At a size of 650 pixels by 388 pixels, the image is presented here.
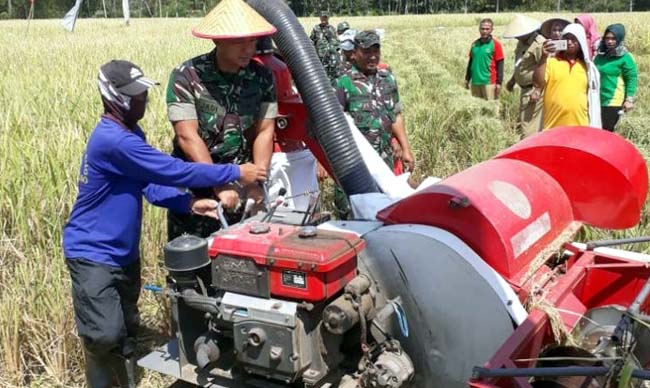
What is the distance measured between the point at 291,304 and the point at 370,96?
257cm

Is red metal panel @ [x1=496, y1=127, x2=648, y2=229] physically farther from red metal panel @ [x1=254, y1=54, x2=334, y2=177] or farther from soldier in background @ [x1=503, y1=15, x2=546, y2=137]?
soldier in background @ [x1=503, y1=15, x2=546, y2=137]

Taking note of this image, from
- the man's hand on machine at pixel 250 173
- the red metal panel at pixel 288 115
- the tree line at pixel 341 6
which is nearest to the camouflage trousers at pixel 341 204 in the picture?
the red metal panel at pixel 288 115

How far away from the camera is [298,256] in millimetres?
2180

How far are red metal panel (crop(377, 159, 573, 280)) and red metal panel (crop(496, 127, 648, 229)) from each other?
0.49ft

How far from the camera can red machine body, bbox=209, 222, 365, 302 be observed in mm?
2158

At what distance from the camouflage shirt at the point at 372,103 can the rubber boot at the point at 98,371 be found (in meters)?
2.28

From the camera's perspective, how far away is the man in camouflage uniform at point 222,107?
297cm

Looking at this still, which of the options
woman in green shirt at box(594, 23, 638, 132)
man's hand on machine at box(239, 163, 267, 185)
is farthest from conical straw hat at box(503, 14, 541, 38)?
man's hand on machine at box(239, 163, 267, 185)

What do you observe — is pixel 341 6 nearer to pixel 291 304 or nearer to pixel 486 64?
pixel 486 64

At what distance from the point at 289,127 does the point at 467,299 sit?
1.66 meters

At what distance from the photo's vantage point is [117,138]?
2.55m

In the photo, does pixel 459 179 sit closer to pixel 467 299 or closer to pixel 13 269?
pixel 467 299

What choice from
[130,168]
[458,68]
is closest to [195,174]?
[130,168]

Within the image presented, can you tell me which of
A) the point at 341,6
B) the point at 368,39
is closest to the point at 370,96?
the point at 368,39
